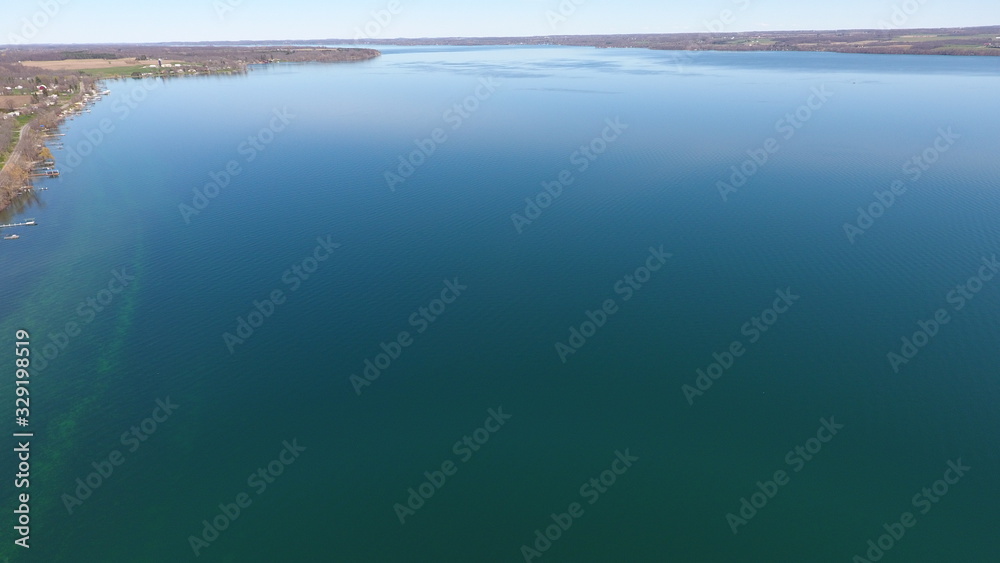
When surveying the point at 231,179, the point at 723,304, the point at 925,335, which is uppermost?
the point at 925,335

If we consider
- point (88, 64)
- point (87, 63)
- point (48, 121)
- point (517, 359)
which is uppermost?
point (517, 359)

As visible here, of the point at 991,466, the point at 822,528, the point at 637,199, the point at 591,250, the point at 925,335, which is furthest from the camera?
the point at 637,199

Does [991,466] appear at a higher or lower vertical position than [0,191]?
higher

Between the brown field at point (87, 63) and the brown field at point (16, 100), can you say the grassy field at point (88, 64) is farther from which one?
the brown field at point (16, 100)

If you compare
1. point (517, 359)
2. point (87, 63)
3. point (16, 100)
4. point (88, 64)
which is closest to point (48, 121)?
point (16, 100)

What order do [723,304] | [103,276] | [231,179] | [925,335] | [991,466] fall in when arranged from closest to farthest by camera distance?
[991,466] → [925,335] → [723,304] → [103,276] → [231,179]

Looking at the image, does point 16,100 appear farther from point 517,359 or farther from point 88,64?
point 88,64

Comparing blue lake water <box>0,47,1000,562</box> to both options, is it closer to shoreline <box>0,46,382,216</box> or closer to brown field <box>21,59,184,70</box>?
shoreline <box>0,46,382,216</box>

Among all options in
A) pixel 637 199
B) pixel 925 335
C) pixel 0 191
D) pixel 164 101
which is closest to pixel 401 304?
pixel 637 199

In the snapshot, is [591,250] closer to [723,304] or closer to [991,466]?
[723,304]
